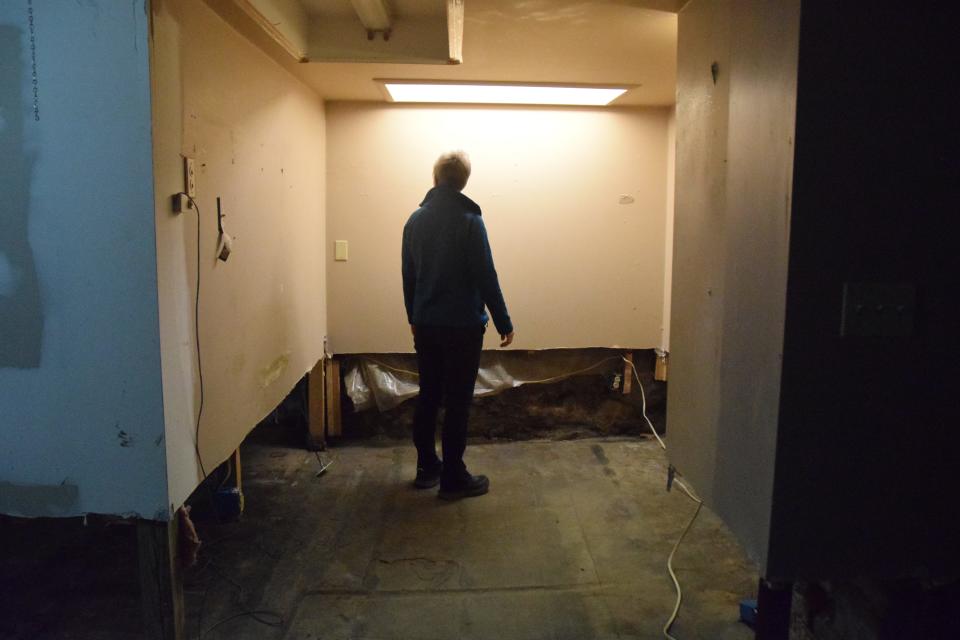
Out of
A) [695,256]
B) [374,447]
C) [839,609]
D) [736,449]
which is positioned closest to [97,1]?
[695,256]

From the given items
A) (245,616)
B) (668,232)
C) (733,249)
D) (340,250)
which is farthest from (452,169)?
(245,616)

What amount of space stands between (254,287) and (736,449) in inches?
65.3

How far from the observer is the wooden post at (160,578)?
5.42 feet

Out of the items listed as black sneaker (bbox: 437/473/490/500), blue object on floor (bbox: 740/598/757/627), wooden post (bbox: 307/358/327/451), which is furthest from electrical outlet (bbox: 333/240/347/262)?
blue object on floor (bbox: 740/598/757/627)

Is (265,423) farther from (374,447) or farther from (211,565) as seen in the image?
(211,565)

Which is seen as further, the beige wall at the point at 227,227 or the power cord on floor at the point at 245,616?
the power cord on floor at the point at 245,616

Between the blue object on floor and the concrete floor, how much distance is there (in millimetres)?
28

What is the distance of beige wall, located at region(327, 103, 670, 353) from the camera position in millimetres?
3564

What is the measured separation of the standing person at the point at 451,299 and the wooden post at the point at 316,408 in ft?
2.65

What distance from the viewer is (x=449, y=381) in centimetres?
291

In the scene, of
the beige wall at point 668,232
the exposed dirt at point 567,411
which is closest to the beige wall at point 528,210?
the beige wall at point 668,232

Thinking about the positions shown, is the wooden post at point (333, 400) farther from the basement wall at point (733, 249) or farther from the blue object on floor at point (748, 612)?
the blue object on floor at point (748, 612)

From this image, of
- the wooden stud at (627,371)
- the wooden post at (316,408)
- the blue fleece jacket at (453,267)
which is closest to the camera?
the blue fleece jacket at (453,267)

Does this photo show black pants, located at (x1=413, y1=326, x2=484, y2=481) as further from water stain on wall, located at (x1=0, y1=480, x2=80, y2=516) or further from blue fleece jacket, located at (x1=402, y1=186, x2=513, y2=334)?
water stain on wall, located at (x1=0, y1=480, x2=80, y2=516)
